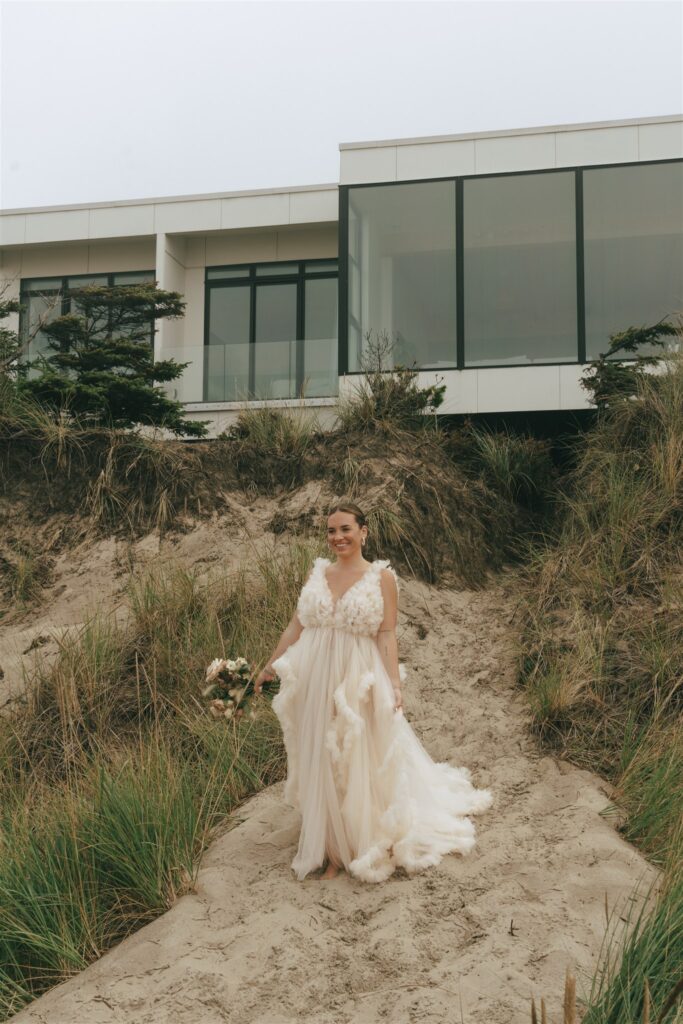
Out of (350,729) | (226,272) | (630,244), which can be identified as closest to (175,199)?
(226,272)

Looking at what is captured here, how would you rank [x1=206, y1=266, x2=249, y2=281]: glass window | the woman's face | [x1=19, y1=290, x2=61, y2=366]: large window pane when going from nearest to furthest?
1. the woman's face
2. [x1=19, y1=290, x2=61, y2=366]: large window pane
3. [x1=206, y1=266, x2=249, y2=281]: glass window

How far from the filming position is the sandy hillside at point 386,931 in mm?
4883

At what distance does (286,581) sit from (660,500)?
12.1 feet

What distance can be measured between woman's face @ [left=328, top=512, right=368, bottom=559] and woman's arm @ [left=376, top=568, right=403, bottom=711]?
0.23 m

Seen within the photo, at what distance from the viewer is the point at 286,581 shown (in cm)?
962

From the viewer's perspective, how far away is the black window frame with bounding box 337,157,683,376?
51.0ft

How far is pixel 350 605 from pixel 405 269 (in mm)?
11561

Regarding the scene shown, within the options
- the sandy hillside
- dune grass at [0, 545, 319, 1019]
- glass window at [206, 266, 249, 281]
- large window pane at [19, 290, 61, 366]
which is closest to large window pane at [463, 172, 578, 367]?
glass window at [206, 266, 249, 281]

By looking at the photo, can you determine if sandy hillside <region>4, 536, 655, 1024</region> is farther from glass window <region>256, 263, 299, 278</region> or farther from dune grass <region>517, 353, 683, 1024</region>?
glass window <region>256, 263, 299, 278</region>

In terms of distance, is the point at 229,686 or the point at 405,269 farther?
the point at 405,269

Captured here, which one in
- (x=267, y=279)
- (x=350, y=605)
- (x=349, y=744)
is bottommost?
(x=349, y=744)

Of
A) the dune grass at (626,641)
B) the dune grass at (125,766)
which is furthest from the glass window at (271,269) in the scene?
the dune grass at (125,766)

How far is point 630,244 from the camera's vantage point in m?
15.8

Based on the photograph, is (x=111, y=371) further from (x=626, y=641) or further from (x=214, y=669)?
(x=214, y=669)
